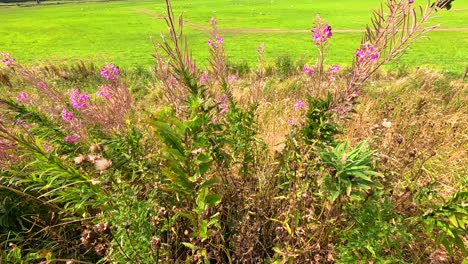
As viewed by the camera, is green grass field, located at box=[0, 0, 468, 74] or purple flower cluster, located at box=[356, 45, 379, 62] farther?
green grass field, located at box=[0, 0, 468, 74]

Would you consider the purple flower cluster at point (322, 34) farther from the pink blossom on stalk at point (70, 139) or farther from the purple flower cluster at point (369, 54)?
the pink blossom on stalk at point (70, 139)

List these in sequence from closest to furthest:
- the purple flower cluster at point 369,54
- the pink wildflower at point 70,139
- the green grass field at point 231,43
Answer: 1. the purple flower cluster at point 369,54
2. the pink wildflower at point 70,139
3. the green grass field at point 231,43

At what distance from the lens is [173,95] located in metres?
1.77

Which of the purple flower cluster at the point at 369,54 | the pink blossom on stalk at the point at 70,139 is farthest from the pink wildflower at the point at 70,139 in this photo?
the purple flower cluster at the point at 369,54

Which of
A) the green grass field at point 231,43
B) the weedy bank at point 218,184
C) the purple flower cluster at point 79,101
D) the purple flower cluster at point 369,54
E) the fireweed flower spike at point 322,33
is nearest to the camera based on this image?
the weedy bank at point 218,184

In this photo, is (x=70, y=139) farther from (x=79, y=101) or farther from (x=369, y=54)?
(x=369, y=54)

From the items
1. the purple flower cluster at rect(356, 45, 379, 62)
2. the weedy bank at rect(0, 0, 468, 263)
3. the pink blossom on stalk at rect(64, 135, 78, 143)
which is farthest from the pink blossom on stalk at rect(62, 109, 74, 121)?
the purple flower cluster at rect(356, 45, 379, 62)

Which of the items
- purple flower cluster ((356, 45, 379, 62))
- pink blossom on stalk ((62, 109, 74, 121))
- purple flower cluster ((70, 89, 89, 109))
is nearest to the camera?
purple flower cluster ((356, 45, 379, 62))

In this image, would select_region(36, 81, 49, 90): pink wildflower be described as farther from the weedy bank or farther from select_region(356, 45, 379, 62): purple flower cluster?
select_region(356, 45, 379, 62): purple flower cluster

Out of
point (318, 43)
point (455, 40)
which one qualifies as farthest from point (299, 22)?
point (318, 43)

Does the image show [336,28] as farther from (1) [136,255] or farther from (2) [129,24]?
(1) [136,255]

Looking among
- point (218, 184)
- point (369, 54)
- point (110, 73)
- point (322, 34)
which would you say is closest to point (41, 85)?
point (110, 73)

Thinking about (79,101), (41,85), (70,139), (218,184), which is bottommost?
(218,184)

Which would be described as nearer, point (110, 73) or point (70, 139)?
point (70, 139)
